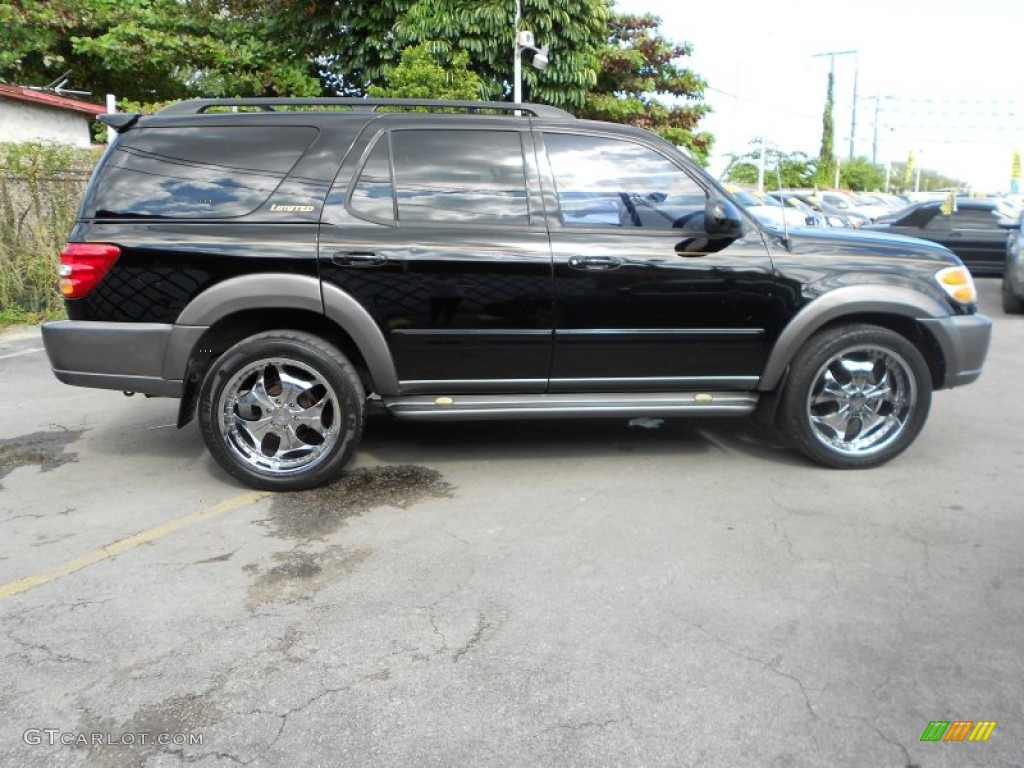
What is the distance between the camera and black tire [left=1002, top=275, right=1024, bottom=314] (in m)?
11.2

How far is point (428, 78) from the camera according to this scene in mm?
13648

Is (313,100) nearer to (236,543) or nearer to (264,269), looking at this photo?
(264,269)

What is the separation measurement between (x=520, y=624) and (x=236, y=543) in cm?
148

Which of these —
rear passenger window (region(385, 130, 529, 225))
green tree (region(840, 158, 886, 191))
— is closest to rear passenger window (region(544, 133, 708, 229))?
rear passenger window (region(385, 130, 529, 225))

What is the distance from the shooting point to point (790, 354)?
15.1 feet

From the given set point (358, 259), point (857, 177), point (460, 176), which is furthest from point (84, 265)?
point (857, 177)

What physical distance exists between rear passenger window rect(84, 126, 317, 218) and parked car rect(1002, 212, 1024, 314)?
10043 millimetres

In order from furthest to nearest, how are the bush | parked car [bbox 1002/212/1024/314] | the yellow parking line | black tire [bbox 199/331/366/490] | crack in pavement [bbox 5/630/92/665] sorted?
parked car [bbox 1002/212/1024/314]
the bush
black tire [bbox 199/331/366/490]
the yellow parking line
crack in pavement [bbox 5/630/92/665]

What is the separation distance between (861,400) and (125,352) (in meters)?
3.98

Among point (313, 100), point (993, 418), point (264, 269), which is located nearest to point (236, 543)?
point (264, 269)

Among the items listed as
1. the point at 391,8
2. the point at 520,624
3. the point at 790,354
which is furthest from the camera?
the point at 391,8

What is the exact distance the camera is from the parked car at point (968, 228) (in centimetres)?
1494

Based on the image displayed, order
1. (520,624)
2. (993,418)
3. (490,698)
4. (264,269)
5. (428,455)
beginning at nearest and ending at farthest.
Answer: (490,698), (520,624), (264,269), (428,455), (993,418)

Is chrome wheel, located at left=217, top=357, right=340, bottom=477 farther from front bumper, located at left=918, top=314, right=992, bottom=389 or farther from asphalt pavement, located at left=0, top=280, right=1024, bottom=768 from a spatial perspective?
front bumper, located at left=918, top=314, right=992, bottom=389
